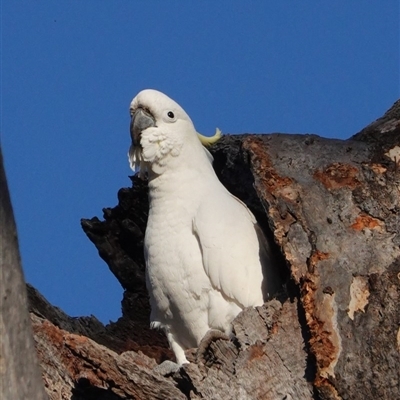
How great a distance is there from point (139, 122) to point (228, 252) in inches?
35.6

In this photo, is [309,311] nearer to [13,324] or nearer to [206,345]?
[206,345]

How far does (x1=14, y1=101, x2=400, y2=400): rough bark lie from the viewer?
4.20m

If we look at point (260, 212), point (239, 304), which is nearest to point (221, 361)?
point (239, 304)

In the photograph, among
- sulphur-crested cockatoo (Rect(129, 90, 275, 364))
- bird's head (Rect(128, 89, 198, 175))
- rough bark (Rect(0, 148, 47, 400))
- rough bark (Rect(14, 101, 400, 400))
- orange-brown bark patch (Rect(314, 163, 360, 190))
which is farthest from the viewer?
bird's head (Rect(128, 89, 198, 175))

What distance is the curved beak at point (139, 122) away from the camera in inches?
206

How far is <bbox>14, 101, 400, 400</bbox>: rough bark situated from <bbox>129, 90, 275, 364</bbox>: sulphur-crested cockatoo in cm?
26

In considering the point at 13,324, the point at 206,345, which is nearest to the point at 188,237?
the point at 206,345

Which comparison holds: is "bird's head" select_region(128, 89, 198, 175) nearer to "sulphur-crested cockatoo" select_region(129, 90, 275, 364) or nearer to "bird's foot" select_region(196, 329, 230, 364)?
"sulphur-crested cockatoo" select_region(129, 90, 275, 364)

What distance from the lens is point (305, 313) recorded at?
431 cm

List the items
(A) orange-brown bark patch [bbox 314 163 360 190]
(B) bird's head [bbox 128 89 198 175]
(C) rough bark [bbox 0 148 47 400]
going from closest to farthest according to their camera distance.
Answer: (C) rough bark [bbox 0 148 47 400] → (A) orange-brown bark patch [bbox 314 163 360 190] → (B) bird's head [bbox 128 89 198 175]

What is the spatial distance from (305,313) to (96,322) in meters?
1.98

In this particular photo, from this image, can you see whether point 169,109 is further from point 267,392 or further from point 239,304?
point 267,392

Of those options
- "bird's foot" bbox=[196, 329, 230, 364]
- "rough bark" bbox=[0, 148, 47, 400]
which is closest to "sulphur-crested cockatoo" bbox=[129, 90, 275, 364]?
"bird's foot" bbox=[196, 329, 230, 364]

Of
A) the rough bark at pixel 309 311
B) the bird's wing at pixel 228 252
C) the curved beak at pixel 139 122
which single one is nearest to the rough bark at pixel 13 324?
the rough bark at pixel 309 311
